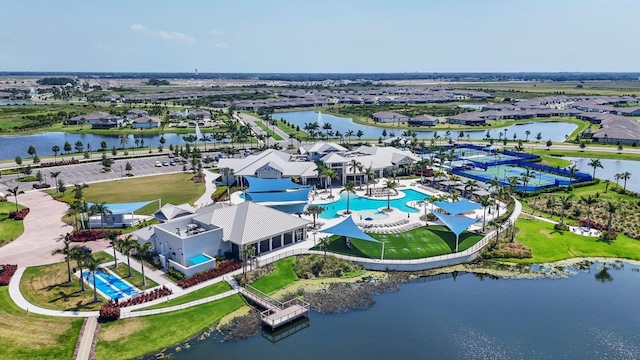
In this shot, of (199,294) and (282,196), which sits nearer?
(199,294)

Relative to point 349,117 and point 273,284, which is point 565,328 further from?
point 349,117

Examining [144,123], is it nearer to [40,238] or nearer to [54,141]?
[54,141]

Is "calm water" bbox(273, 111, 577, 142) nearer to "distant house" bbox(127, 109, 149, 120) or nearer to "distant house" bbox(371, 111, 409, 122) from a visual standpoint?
"distant house" bbox(371, 111, 409, 122)

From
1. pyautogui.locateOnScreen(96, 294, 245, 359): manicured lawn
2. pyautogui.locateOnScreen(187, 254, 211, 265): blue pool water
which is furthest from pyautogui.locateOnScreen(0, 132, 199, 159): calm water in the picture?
pyautogui.locateOnScreen(96, 294, 245, 359): manicured lawn

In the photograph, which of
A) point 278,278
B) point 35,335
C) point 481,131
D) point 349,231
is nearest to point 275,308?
point 278,278

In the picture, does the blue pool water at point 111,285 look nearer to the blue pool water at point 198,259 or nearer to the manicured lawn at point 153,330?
the manicured lawn at point 153,330

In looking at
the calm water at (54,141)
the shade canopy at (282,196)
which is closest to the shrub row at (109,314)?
the shade canopy at (282,196)
